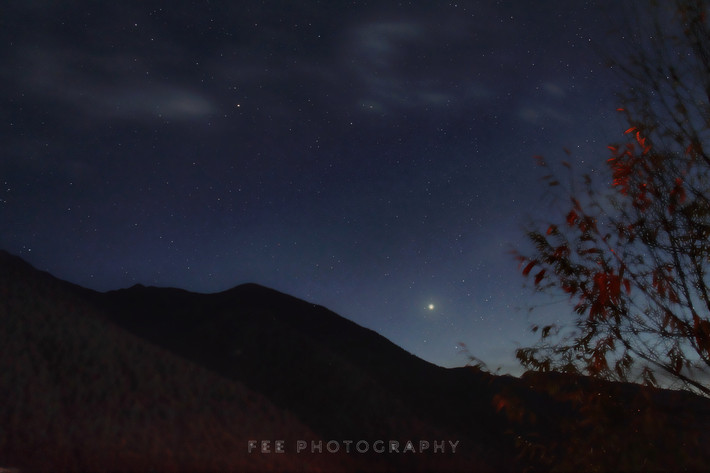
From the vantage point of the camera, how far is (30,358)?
21.5 meters

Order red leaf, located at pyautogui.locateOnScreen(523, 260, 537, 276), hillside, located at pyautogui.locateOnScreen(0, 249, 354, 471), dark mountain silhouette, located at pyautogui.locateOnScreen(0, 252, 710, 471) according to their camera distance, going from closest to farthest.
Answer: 1. red leaf, located at pyautogui.locateOnScreen(523, 260, 537, 276)
2. hillside, located at pyautogui.locateOnScreen(0, 249, 354, 471)
3. dark mountain silhouette, located at pyautogui.locateOnScreen(0, 252, 710, 471)

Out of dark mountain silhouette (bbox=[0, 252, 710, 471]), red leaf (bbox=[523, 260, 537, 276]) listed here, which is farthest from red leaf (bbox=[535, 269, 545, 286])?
dark mountain silhouette (bbox=[0, 252, 710, 471])

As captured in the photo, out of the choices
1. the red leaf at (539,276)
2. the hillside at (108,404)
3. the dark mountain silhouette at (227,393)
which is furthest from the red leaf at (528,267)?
the hillside at (108,404)

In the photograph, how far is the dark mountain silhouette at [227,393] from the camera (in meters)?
18.0

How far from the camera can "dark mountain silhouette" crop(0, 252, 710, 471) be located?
18.0m

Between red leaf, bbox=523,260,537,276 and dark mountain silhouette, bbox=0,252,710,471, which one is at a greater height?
red leaf, bbox=523,260,537,276

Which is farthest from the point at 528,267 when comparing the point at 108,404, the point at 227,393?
the point at 227,393

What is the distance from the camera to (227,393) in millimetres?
24594

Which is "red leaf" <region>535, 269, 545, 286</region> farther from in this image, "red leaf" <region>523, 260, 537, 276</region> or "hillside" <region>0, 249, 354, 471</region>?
"hillside" <region>0, 249, 354, 471</region>

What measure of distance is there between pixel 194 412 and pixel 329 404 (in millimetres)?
7781

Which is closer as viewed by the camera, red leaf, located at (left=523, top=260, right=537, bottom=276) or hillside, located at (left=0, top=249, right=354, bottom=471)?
red leaf, located at (left=523, top=260, right=537, bottom=276)

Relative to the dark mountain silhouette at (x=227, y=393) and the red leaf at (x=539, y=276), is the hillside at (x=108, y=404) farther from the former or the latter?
the red leaf at (x=539, y=276)

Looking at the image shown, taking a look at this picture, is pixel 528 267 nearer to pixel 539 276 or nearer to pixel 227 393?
pixel 539 276

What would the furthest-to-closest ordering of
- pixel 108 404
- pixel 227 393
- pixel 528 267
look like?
pixel 227 393, pixel 108 404, pixel 528 267
